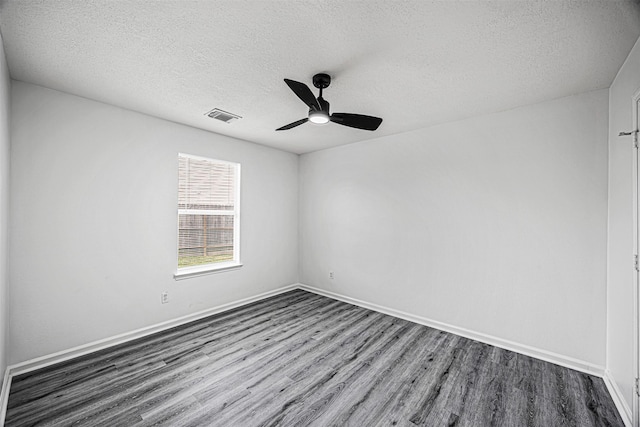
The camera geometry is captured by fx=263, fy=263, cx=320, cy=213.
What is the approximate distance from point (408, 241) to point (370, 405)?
2.13 metres

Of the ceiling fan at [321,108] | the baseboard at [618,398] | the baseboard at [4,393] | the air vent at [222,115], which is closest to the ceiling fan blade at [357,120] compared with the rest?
the ceiling fan at [321,108]

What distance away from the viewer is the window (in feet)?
11.7

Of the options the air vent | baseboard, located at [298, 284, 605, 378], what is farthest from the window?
baseboard, located at [298, 284, 605, 378]

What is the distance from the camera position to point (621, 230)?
6.79 feet

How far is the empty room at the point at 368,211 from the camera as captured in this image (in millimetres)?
1752

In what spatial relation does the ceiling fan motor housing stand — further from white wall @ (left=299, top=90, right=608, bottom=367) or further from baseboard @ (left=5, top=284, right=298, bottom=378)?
baseboard @ (left=5, top=284, right=298, bottom=378)

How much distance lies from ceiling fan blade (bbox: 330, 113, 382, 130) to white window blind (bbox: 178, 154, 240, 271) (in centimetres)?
222

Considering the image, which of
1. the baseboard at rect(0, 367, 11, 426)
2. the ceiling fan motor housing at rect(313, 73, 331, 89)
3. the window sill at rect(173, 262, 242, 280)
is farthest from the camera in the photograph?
the window sill at rect(173, 262, 242, 280)

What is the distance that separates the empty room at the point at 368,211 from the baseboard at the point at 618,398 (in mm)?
16

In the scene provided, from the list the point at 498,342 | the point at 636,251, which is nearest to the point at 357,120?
the point at 636,251

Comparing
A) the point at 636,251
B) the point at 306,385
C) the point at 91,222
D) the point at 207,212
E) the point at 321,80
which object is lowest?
the point at 306,385

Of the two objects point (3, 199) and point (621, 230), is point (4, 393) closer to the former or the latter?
point (3, 199)

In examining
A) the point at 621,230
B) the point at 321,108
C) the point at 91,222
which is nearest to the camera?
the point at 621,230

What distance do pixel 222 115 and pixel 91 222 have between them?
1770 millimetres
